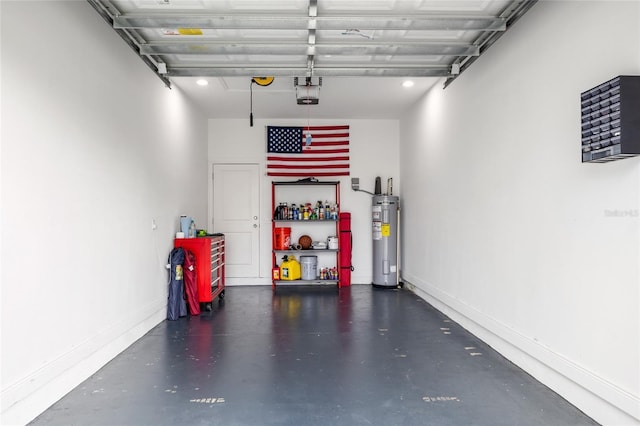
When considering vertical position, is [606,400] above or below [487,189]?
below

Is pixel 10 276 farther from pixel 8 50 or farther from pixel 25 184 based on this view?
pixel 8 50

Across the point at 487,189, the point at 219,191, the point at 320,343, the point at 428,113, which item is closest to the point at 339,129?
the point at 428,113

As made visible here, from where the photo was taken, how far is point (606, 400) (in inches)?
86.2

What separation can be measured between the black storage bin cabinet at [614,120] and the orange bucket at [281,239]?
5037mm

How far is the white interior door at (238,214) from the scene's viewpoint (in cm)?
688

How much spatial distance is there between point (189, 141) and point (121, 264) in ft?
9.02

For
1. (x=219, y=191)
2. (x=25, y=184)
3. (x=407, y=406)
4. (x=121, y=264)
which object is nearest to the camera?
(x=25, y=184)

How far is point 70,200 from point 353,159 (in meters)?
5.04

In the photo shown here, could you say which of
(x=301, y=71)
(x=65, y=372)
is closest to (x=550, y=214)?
(x=301, y=71)

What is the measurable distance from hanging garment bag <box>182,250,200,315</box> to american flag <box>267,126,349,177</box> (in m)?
2.64

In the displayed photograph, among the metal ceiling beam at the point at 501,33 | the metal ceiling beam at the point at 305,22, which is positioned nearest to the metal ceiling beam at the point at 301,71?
the metal ceiling beam at the point at 501,33

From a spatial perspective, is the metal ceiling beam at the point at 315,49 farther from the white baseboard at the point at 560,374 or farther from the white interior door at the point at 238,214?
the white interior door at the point at 238,214

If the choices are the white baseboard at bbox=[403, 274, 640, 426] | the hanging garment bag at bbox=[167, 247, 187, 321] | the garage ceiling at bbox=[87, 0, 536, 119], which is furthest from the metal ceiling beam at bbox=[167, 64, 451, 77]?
the white baseboard at bbox=[403, 274, 640, 426]

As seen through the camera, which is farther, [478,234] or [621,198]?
[478,234]
